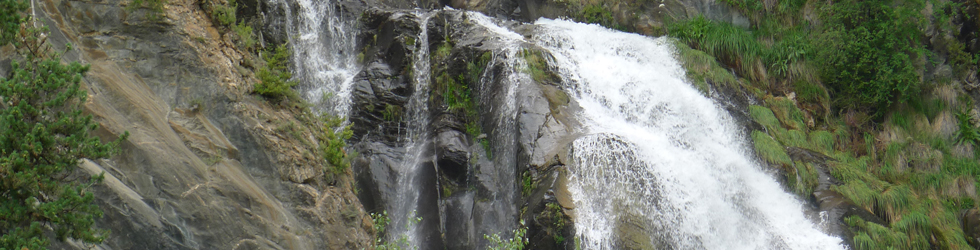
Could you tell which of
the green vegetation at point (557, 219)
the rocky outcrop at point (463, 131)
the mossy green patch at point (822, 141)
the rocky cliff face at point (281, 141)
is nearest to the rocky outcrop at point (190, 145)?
the rocky cliff face at point (281, 141)

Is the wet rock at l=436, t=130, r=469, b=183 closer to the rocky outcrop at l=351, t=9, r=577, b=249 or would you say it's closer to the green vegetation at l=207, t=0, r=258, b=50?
the rocky outcrop at l=351, t=9, r=577, b=249

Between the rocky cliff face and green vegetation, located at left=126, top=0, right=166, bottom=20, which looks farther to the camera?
green vegetation, located at left=126, top=0, right=166, bottom=20

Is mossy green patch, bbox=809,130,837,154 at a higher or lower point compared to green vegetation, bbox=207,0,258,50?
lower

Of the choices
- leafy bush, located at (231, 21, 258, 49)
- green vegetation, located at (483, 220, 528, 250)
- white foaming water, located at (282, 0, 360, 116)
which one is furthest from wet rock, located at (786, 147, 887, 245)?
leafy bush, located at (231, 21, 258, 49)

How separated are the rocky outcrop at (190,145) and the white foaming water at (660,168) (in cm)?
361

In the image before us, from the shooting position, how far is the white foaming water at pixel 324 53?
12.6 metres

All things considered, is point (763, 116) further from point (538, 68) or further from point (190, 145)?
point (190, 145)

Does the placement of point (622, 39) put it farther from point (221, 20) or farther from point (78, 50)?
point (78, 50)

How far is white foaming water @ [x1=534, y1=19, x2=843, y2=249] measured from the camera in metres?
9.23

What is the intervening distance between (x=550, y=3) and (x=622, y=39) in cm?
310

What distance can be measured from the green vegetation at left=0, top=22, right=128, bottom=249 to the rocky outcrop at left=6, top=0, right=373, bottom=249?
2.77ft

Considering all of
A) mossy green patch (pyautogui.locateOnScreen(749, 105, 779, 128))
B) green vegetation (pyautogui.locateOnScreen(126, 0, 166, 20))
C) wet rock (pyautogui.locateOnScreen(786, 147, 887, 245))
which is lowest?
wet rock (pyautogui.locateOnScreen(786, 147, 887, 245))

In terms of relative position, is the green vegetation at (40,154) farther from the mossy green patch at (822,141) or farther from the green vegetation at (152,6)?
the mossy green patch at (822,141)

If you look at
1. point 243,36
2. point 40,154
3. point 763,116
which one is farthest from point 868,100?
point 40,154
